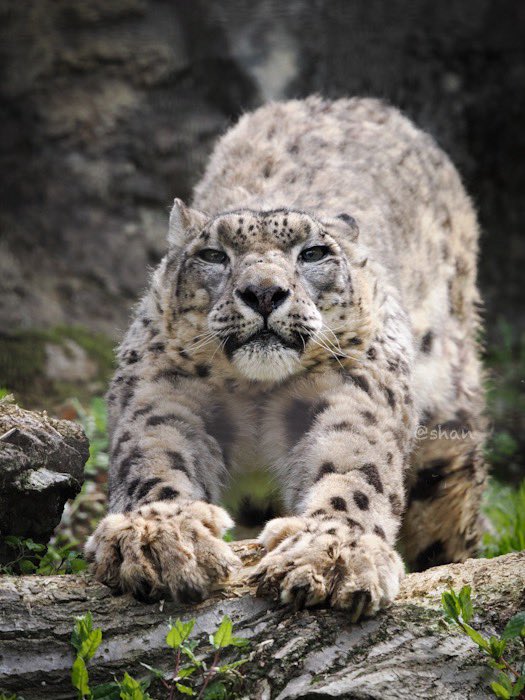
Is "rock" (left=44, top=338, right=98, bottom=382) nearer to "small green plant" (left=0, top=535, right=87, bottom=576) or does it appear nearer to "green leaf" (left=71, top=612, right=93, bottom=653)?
"small green plant" (left=0, top=535, right=87, bottom=576)

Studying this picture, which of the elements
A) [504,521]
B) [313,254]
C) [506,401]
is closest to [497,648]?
[313,254]

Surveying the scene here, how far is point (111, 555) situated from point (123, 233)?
7051mm

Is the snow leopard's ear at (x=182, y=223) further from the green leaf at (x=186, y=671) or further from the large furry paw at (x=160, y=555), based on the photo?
the green leaf at (x=186, y=671)

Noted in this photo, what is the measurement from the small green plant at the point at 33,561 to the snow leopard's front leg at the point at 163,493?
0.29 m

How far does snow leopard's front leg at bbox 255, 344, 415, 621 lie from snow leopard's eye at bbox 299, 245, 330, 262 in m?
0.53

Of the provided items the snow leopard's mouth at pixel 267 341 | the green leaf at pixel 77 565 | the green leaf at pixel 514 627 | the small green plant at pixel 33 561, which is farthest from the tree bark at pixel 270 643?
the snow leopard's mouth at pixel 267 341

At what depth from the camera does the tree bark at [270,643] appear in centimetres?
352

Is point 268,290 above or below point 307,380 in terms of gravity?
above

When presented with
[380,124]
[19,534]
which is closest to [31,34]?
[380,124]

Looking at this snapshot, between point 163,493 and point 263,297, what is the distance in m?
0.92

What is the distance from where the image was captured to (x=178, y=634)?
3.48 metres

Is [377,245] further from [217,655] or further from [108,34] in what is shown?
[108,34]

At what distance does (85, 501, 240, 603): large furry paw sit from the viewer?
3.75 m

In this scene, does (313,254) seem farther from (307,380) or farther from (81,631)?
(81,631)
